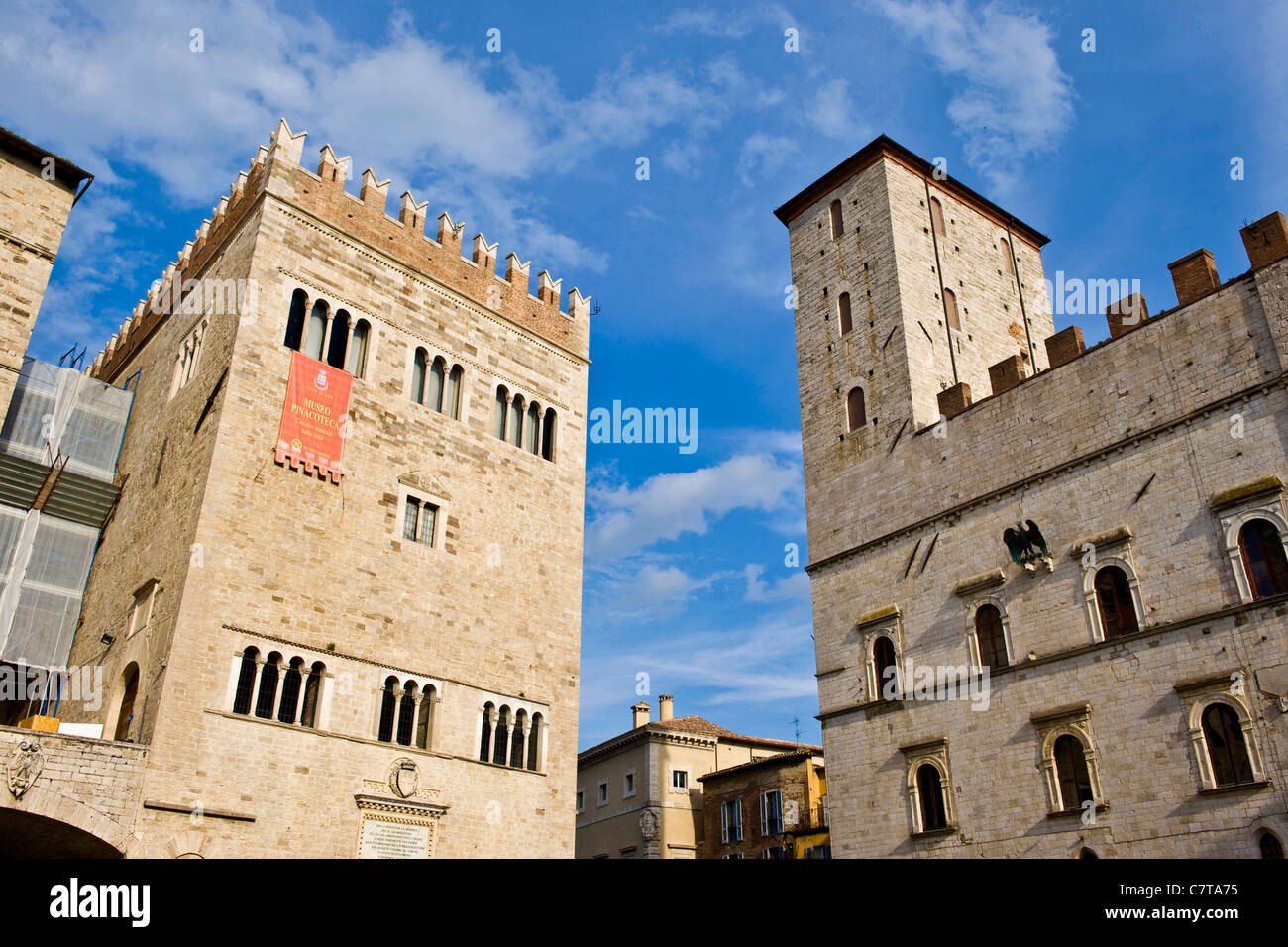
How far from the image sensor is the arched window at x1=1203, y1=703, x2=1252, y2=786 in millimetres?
16078

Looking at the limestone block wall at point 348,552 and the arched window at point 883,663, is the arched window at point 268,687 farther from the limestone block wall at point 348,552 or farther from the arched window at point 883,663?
the arched window at point 883,663

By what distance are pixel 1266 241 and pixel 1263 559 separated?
20.0 feet

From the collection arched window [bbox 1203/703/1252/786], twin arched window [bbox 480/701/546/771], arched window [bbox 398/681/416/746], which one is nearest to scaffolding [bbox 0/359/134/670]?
arched window [bbox 398/681/416/746]

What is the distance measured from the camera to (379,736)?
64.6 feet

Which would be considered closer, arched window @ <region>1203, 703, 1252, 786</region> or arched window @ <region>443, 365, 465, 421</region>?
arched window @ <region>1203, 703, 1252, 786</region>

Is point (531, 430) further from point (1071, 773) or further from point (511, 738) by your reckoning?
point (1071, 773)

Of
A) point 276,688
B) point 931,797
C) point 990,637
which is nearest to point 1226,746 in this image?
point 990,637

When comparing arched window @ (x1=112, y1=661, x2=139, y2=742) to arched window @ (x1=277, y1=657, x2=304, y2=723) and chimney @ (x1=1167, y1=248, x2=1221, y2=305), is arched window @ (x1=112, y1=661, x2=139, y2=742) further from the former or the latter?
chimney @ (x1=1167, y1=248, x2=1221, y2=305)

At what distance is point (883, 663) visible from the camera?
890 inches

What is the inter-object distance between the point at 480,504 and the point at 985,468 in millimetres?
11902

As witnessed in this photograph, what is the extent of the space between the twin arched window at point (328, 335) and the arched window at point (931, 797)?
50.7ft

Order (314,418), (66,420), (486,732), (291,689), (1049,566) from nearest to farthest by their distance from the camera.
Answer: (291,689) < (1049,566) < (314,418) < (486,732) < (66,420)

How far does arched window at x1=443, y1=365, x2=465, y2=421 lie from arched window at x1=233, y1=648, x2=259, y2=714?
7811 millimetres
